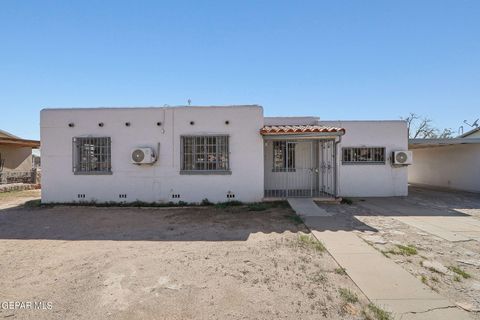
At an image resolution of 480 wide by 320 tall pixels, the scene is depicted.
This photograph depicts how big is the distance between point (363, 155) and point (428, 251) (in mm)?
7696

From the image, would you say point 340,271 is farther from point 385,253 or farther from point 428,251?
point 428,251

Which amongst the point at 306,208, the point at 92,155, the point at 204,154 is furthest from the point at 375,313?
the point at 92,155

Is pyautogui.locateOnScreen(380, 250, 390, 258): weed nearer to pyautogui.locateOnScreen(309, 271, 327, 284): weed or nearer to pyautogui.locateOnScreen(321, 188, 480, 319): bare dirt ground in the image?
pyautogui.locateOnScreen(321, 188, 480, 319): bare dirt ground

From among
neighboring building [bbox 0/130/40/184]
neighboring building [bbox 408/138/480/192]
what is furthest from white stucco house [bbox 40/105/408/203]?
neighboring building [bbox 0/130/40/184]

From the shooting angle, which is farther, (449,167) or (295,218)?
(449,167)

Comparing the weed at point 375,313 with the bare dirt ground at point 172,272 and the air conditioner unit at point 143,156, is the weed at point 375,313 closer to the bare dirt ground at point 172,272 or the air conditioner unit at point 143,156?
the bare dirt ground at point 172,272

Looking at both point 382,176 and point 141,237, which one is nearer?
point 141,237

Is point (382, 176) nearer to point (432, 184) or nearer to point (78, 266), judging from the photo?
point (432, 184)

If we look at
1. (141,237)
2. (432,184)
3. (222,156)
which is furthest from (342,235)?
(432,184)

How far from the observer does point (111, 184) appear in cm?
987

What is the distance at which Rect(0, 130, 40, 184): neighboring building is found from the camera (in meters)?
15.7

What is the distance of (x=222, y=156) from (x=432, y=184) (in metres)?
15.7

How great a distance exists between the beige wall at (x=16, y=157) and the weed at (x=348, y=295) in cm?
2141

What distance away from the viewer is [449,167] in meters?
15.6
